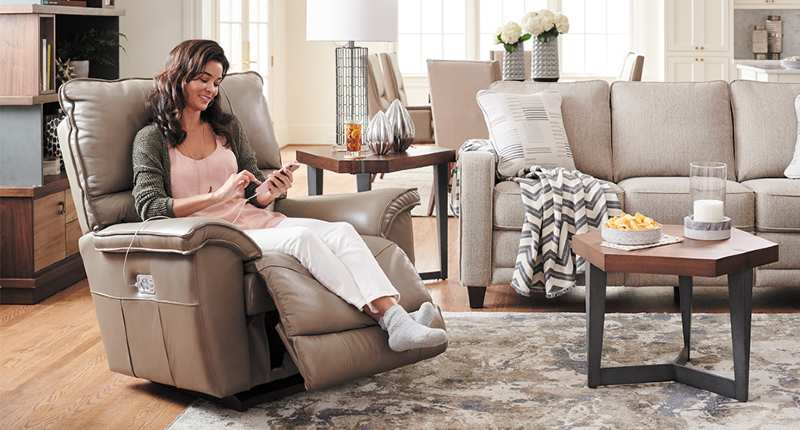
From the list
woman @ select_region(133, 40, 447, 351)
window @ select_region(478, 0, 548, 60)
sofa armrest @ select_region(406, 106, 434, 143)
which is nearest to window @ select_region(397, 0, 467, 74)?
window @ select_region(478, 0, 548, 60)

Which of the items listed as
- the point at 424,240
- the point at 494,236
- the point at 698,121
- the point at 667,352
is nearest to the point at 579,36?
the point at 424,240

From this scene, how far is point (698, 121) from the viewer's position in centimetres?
478

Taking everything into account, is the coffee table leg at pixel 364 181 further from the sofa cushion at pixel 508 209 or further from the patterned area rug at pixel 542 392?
the patterned area rug at pixel 542 392

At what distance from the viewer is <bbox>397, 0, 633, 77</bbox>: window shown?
10531mm

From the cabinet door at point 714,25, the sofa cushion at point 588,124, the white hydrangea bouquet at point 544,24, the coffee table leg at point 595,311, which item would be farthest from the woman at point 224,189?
the cabinet door at point 714,25

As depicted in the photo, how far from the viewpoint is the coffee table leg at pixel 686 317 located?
3.53 metres

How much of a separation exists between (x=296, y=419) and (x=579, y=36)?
811cm

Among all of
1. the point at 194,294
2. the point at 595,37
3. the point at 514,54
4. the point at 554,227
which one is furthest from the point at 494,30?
the point at 194,294

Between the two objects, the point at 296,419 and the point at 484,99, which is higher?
the point at 484,99

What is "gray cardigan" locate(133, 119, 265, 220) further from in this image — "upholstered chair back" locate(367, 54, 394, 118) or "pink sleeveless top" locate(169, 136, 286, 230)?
"upholstered chair back" locate(367, 54, 394, 118)

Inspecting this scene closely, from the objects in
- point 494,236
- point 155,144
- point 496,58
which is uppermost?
point 496,58

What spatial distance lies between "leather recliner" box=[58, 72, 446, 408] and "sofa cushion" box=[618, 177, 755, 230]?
129 cm

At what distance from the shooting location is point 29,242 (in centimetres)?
444

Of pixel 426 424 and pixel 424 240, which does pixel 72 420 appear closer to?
pixel 426 424
